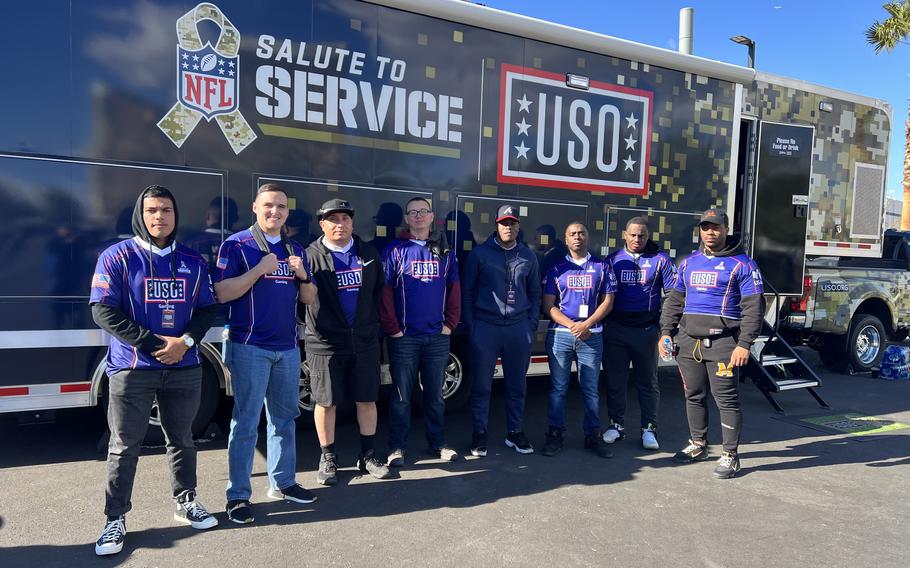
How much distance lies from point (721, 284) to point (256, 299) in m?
3.16

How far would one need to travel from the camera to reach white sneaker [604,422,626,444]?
5223mm

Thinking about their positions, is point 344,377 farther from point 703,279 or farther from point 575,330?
point 703,279

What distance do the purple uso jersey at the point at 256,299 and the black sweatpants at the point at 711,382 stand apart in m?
2.90

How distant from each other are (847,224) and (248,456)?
746cm

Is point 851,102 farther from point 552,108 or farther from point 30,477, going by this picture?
point 30,477

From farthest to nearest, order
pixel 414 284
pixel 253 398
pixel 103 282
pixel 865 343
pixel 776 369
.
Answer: pixel 865 343 → pixel 776 369 → pixel 414 284 → pixel 253 398 → pixel 103 282

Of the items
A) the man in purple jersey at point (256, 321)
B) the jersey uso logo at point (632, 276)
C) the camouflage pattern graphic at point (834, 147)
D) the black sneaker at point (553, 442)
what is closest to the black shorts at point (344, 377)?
the man in purple jersey at point (256, 321)

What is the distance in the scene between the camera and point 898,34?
1827cm

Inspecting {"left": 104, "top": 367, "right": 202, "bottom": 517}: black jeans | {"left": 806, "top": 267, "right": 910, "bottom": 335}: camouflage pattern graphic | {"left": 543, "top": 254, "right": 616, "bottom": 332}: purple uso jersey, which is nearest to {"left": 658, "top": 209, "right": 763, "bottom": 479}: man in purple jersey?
{"left": 543, "top": 254, "right": 616, "bottom": 332}: purple uso jersey

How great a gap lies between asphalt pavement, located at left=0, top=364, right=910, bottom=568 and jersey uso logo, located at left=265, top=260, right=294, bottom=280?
1.38 meters

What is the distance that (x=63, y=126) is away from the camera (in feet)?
13.0

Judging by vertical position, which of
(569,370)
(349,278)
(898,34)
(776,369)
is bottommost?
(776,369)

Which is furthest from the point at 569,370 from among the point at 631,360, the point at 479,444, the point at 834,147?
the point at 834,147

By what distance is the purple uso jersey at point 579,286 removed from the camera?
4.96m
